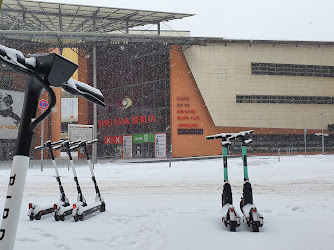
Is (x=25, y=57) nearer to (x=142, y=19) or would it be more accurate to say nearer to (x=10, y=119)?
(x=142, y=19)

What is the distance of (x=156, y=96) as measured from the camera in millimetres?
33531

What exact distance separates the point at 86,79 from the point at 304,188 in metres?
34.4

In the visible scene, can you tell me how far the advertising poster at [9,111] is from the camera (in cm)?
3375

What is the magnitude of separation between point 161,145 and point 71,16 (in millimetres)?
15574

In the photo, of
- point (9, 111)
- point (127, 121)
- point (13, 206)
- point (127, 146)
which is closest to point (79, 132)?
point (13, 206)

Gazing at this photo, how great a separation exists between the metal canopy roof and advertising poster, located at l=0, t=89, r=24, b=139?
749 cm

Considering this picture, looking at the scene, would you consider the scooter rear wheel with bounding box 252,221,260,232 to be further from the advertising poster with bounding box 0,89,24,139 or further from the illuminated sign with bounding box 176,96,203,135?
the advertising poster with bounding box 0,89,24,139

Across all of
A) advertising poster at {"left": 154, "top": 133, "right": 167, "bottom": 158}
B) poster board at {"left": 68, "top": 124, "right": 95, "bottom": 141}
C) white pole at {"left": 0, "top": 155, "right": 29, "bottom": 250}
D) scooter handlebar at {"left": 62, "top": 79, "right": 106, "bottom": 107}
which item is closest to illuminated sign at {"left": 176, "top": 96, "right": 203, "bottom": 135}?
advertising poster at {"left": 154, "top": 133, "right": 167, "bottom": 158}

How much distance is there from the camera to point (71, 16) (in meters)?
31.1

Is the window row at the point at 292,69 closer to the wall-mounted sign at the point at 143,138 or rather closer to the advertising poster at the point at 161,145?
the advertising poster at the point at 161,145

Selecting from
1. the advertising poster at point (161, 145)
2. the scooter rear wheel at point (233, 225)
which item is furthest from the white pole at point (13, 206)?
the advertising poster at point (161, 145)

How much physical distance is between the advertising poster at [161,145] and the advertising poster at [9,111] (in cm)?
1499

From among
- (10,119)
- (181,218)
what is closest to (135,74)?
(10,119)

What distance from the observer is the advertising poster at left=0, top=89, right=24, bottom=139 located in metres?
33.8
